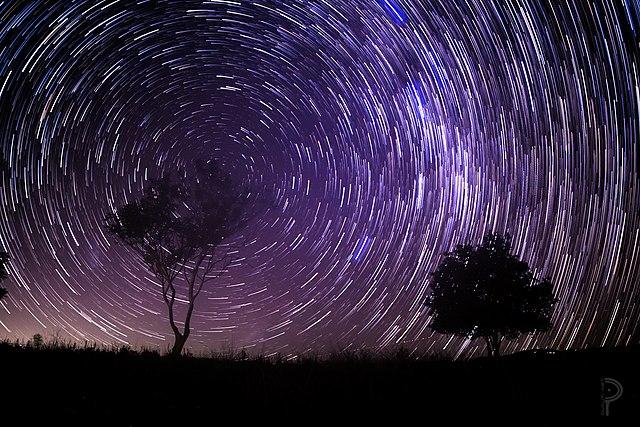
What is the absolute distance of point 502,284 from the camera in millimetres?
23688

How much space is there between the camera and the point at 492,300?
76.8ft

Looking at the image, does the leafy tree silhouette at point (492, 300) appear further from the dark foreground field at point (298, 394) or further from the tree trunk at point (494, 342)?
the dark foreground field at point (298, 394)

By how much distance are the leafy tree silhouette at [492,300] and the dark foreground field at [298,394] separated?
16898 mm

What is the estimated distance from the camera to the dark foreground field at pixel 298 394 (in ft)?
13.8

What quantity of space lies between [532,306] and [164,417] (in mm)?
24558

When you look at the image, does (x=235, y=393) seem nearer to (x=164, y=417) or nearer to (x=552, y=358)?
(x=164, y=417)

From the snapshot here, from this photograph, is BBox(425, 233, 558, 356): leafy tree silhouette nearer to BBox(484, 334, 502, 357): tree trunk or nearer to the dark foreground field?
BBox(484, 334, 502, 357): tree trunk

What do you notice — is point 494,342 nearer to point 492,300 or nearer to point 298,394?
point 492,300

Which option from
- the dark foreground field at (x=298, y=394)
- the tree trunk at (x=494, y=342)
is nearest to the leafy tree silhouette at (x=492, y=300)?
the tree trunk at (x=494, y=342)

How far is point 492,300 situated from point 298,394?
69.7 feet

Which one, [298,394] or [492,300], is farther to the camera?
[492,300]

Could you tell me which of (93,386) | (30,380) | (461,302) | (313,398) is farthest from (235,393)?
(461,302)

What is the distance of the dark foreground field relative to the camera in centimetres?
420

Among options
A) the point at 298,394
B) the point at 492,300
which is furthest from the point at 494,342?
the point at 298,394
